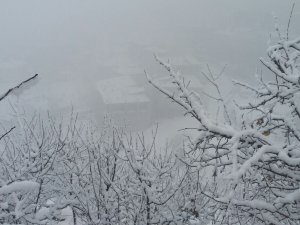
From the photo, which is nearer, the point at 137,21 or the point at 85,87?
the point at 85,87

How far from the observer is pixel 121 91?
39.4 m

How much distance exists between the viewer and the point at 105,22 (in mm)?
80188

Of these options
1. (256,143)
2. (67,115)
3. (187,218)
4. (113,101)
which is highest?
(256,143)

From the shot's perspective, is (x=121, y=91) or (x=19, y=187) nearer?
(x=19, y=187)

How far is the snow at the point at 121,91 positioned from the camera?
3700 centimetres

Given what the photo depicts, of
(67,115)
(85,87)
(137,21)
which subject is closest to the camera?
(67,115)

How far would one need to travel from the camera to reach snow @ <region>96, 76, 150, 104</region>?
37.0 m

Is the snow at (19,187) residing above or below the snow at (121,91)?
above

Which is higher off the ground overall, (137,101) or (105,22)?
(105,22)

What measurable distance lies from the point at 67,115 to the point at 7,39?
38164mm

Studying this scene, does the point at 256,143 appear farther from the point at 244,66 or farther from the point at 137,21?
the point at 137,21

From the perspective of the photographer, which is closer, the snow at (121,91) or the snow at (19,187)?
the snow at (19,187)

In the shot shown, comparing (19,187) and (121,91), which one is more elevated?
(19,187)

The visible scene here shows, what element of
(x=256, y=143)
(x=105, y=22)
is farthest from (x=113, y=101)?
(x=105, y=22)
